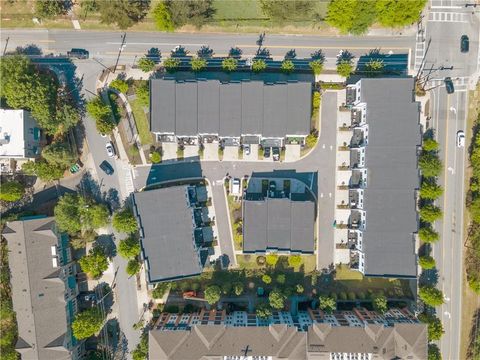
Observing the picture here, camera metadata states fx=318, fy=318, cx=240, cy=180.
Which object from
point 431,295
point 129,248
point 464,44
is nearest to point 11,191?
point 129,248

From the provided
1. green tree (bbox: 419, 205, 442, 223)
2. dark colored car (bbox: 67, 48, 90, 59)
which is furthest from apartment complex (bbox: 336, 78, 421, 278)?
dark colored car (bbox: 67, 48, 90, 59)

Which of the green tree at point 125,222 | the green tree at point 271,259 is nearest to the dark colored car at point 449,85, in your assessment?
the green tree at point 271,259

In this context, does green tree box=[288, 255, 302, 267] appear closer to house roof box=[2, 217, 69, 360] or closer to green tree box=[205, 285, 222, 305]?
green tree box=[205, 285, 222, 305]

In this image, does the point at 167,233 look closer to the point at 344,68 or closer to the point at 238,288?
the point at 238,288

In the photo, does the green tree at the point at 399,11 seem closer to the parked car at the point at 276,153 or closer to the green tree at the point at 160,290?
the parked car at the point at 276,153

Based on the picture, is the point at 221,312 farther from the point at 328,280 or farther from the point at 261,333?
the point at 328,280
